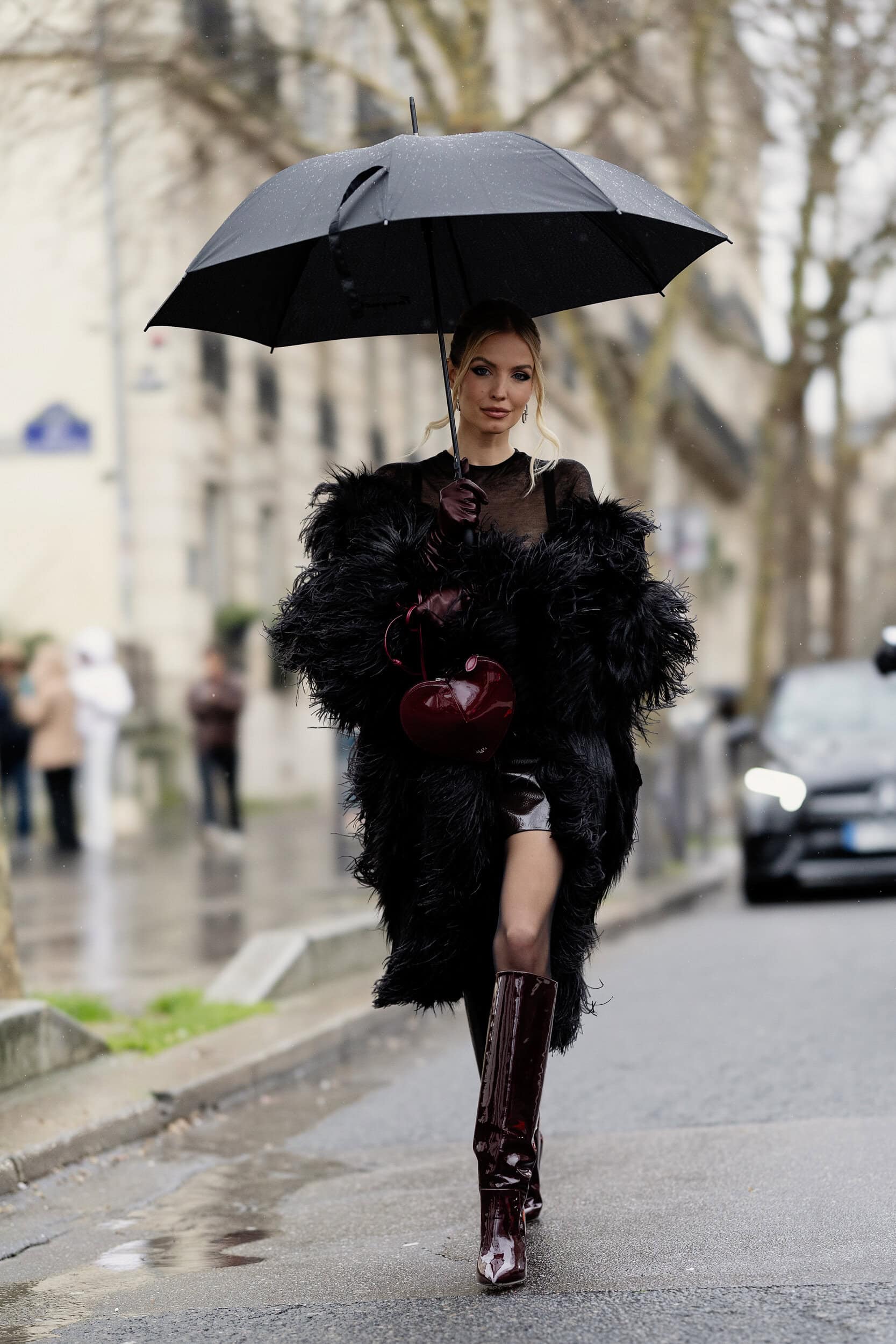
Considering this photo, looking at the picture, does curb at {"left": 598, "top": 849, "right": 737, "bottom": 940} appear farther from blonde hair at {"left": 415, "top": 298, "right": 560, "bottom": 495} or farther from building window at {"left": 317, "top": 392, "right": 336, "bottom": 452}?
building window at {"left": 317, "top": 392, "right": 336, "bottom": 452}

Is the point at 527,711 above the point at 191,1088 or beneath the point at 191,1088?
above

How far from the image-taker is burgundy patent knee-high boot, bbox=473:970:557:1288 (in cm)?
387

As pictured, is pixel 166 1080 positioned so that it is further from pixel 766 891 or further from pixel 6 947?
pixel 766 891

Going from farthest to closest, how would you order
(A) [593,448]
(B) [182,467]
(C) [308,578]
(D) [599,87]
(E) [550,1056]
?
(A) [593,448] < (B) [182,467] < (D) [599,87] < (E) [550,1056] < (C) [308,578]

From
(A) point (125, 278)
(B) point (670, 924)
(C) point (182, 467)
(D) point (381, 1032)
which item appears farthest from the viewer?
(C) point (182, 467)

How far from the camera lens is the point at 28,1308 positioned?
13.2ft

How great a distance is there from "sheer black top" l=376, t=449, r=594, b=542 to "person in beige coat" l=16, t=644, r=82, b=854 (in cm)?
1380

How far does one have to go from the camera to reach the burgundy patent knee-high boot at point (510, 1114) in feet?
12.7

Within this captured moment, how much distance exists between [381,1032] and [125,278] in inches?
396

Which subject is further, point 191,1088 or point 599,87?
point 599,87

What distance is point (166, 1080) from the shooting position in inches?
252

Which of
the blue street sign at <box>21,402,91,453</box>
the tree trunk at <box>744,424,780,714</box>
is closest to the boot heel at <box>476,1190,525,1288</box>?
the blue street sign at <box>21,402,91,453</box>

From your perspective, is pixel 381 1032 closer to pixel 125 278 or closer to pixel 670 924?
pixel 670 924

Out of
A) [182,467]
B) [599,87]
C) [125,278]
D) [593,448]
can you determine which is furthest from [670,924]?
[593,448]
